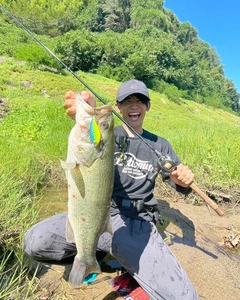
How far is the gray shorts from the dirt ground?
0.93 ft

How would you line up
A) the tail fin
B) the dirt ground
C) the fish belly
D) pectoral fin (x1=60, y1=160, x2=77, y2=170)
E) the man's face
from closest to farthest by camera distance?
pectoral fin (x1=60, y1=160, x2=77, y2=170)
the fish belly
the tail fin
the dirt ground
the man's face

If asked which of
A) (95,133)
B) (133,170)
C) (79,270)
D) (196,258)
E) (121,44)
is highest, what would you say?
(121,44)

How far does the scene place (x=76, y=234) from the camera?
2250mm

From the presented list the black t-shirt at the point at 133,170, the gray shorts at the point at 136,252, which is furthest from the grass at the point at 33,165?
the black t-shirt at the point at 133,170

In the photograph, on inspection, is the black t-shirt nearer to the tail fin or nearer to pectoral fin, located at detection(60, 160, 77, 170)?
the tail fin

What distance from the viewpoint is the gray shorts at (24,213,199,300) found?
255 cm

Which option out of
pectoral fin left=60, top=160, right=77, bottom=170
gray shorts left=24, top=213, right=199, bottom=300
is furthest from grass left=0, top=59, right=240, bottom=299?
pectoral fin left=60, top=160, right=77, bottom=170

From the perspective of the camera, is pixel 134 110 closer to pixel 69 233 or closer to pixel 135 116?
pixel 135 116

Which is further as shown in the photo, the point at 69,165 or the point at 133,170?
the point at 133,170

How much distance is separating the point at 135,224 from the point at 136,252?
310 mm

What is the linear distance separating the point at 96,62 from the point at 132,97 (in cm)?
3837

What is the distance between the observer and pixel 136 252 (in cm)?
265

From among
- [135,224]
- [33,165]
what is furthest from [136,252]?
[33,165]

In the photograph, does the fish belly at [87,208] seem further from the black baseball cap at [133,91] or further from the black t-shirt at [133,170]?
the black baseball cap at [133,91]
